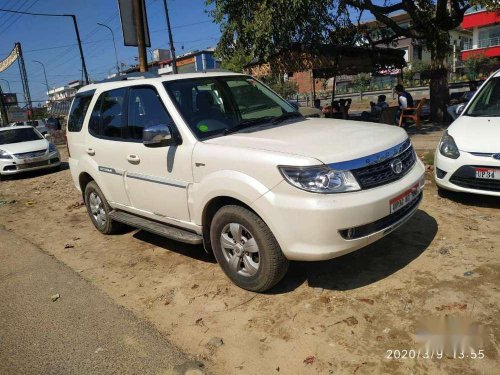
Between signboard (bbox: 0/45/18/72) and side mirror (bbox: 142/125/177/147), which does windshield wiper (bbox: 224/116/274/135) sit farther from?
signboard (bbox: 0/45/18/72)

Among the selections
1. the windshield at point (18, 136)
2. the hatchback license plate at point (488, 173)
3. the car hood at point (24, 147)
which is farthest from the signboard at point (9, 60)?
the hatchback license plate at point (488, 173)

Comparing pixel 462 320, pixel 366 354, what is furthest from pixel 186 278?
pixel 462 320

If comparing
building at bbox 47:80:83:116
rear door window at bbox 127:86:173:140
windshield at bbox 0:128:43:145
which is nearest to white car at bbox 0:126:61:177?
windshield at bbox 0:128:43:145

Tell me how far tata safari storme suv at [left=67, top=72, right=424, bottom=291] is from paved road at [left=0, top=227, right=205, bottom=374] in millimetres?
902

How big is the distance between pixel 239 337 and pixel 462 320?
160 cm

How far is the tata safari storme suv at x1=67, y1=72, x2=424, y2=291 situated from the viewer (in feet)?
10.4

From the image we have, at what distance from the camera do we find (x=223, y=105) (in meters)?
4.36

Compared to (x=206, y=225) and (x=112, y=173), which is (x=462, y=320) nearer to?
(x=206, y=225)

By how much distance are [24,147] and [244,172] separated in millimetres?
11186

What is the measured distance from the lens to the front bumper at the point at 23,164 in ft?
39.5

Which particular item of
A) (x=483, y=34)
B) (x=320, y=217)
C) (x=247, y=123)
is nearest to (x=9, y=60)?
(x=247, y=123)

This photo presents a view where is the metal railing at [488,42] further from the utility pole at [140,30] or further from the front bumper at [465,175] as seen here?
the front bumper at [465,175]

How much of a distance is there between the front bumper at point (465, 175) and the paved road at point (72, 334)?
156 inches

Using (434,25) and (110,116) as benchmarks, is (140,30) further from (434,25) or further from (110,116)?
(434,25)
